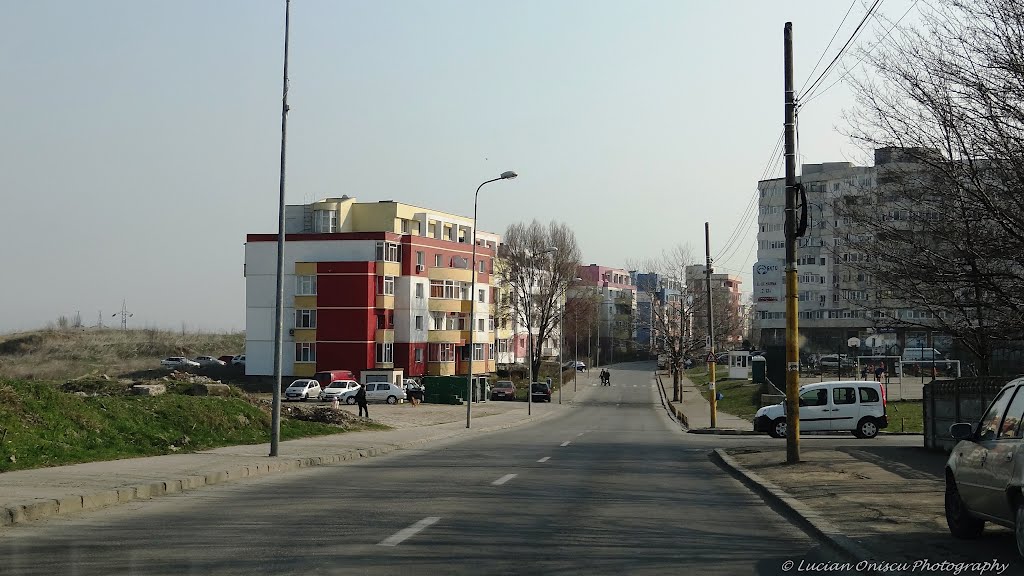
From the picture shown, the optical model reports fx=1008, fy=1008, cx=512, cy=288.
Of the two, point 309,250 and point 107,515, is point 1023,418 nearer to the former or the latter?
point 107,515

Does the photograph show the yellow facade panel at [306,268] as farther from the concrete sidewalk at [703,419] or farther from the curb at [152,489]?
the curb at [152,489]

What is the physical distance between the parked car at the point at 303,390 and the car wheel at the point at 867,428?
38642 millimetres

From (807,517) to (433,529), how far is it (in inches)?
171

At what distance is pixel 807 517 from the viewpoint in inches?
457

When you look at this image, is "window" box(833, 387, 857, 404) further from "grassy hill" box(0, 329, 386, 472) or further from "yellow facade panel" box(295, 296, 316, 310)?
"yellow facade panel" box(295, 296, 316, 310)

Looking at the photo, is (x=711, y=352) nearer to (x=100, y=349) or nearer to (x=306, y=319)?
(x=306, y=319)

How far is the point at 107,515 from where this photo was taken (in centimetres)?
1207

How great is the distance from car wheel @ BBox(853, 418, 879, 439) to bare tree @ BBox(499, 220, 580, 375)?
60.1 metres

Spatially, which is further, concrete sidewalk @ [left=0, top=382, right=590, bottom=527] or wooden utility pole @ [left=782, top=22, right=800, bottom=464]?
wooden utility pole @ [left=782, top=22, right=800, bottom=464]

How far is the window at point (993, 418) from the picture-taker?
361 inches

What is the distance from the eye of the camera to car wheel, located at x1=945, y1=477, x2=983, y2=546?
9.70 meters

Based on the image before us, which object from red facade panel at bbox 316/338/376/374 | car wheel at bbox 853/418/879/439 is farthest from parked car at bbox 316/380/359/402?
car wheel at bbox 853/418/879/439

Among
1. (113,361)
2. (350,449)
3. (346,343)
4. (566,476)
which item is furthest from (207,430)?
(113,361)

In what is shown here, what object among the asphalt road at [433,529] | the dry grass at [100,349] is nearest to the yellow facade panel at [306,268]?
the dry grass at [100,349]
